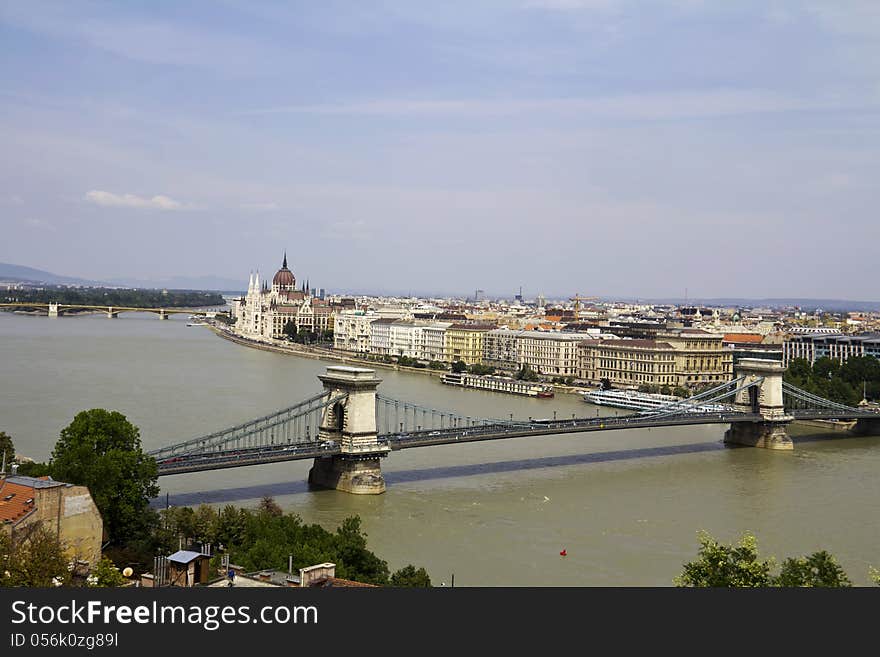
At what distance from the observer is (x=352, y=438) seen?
15.0 metres

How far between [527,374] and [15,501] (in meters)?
28.0

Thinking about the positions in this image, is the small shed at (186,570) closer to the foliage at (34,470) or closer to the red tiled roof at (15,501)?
the red tiled roof at (15,501)

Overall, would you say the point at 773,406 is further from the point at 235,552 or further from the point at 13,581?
the point at 13,581

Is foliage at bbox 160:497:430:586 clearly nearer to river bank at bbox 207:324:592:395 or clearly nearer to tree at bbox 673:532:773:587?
tree at bbox 673:532:773:587

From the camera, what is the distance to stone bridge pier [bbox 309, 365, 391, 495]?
48.6 feet

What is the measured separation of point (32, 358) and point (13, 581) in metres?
29.4

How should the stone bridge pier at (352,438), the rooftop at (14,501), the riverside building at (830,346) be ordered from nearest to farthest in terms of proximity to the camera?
the rooftop at (14,501) < the stone bridge pier at (352,438) < the riverside building at (830,346)

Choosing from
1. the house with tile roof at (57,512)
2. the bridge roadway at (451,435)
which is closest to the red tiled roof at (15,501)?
the house with tile roof at (57,512)

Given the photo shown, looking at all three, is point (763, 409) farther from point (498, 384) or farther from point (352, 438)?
point (498, 384)

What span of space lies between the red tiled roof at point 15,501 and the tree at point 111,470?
4.78 feet

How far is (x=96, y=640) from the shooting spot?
4352 millimetres

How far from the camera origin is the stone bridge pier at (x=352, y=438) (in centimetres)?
1483

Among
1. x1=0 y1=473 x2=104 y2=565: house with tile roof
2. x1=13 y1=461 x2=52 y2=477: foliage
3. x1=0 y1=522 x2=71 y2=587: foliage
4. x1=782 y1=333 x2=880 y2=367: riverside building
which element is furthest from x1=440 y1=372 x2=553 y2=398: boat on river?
x1=0 y1=522 x2=71 y2=587: foliage

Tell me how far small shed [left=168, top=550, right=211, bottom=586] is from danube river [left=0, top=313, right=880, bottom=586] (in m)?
3.65
